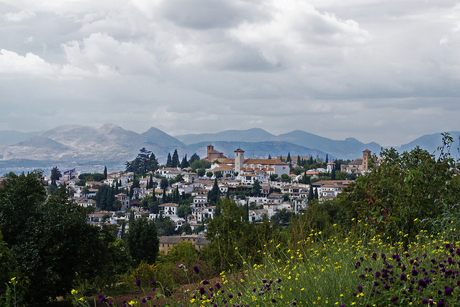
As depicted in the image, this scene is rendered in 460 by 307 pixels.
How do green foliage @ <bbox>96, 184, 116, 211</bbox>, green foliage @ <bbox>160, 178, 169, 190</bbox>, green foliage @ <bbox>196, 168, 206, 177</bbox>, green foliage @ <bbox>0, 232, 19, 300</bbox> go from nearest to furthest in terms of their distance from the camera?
green foliage @ <bbox>0, 232, 19, 300</bbox> < green foliage @ <bbox>96, 184, 116, 211</bbox> < green foliage @ <bbox>160, 178, 169, 190</bbox> < green foliage @ <bbox>196, 168, 206, 177</bbox>

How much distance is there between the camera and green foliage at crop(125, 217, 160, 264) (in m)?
18.1

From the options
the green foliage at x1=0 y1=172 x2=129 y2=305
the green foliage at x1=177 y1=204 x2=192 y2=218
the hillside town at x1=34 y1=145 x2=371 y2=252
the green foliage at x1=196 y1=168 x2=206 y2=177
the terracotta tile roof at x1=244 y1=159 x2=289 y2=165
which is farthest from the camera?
the terracotta tile roof at x1=244 y1=159 x2=289 y2=165

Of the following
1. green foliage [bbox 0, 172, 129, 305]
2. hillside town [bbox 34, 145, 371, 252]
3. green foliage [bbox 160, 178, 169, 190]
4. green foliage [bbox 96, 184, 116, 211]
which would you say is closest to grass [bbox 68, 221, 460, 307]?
green foliage [bbox 0, 172, 129, 305]

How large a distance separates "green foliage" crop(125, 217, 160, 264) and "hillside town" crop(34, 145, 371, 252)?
95.5 feet

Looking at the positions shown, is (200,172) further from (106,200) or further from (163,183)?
(106,200)

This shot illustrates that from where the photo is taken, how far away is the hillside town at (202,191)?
5666cm

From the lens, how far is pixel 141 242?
1802 centimetres

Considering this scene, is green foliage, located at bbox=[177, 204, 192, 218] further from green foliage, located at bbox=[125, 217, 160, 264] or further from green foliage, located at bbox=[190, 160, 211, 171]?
green foliage, located at bbox=[125, 217, 160, 264]

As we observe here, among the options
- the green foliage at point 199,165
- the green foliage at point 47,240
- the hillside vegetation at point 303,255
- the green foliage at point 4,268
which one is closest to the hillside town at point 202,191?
the green foliage at point 199,165

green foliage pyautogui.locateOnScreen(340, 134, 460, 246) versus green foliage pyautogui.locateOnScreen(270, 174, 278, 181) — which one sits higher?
green foliage pyautogui.locateOnScreen(340, 134, 460, 246)

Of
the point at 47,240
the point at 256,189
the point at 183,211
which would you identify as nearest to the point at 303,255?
the point at 47,240

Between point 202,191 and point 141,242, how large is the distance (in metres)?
52.4

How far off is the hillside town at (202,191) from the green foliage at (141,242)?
95.5ft

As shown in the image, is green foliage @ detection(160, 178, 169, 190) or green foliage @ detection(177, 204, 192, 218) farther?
green foliage @ detection(160, 178, 169, 190)
